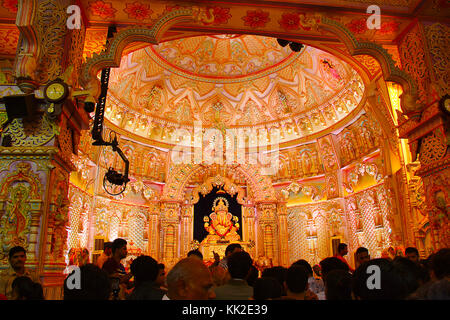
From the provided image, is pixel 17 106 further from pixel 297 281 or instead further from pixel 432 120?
pixel 432 120

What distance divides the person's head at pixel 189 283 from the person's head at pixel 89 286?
45 centimetres

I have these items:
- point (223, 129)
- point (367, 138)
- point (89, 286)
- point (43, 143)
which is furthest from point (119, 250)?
point (223, 129)

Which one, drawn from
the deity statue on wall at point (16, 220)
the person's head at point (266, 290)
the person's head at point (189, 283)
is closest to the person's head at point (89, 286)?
→ the person's head at point (189, 283)

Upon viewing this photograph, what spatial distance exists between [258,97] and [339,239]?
7997 millimetres

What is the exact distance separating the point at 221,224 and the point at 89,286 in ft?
43.3

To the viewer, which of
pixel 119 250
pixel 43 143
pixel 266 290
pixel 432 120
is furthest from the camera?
pixel 432 120

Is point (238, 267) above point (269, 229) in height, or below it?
below

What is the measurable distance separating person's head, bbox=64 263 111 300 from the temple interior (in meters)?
3.21

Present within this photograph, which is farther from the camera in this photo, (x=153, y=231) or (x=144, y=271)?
(x=153, y=231)

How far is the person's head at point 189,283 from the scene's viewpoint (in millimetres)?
2205

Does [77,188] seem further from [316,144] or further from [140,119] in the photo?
[316,144]

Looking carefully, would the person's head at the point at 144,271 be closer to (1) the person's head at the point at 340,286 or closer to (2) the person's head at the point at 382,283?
(1) the person's head at the point at 340,286

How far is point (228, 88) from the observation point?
16.9 m

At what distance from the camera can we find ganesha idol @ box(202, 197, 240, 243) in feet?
48.9
